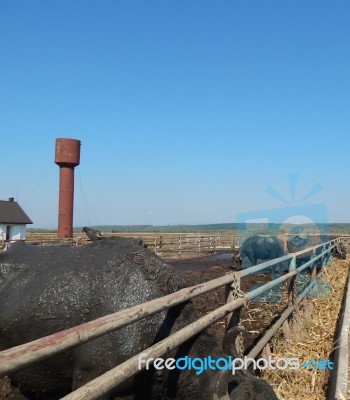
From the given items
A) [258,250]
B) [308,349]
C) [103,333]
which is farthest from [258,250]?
[103,333]

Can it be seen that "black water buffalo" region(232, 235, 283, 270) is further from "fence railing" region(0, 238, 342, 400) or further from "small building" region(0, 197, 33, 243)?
"small building" region(0, 197, 33, 243)

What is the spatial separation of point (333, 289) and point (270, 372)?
A: 5744mm

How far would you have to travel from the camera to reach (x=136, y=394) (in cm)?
298

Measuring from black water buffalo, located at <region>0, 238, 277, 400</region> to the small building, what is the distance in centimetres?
3306

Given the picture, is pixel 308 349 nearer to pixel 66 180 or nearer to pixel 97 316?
pixel 97 316

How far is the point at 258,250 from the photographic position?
1574cm

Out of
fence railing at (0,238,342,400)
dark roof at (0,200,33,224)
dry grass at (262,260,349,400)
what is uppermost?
dark roof at (0,200,33,224)

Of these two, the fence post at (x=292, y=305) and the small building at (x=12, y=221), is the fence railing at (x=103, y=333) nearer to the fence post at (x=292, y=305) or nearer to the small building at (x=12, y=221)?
the fence post at (x=292, y=305)

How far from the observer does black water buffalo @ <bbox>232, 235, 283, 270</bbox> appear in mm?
15398

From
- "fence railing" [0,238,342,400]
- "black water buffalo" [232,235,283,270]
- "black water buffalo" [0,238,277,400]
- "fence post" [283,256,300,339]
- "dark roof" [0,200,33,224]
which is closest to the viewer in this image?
"fence railing" [0,238,342,400]

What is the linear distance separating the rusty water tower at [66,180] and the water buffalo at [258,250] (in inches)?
479

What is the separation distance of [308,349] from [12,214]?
120 feet

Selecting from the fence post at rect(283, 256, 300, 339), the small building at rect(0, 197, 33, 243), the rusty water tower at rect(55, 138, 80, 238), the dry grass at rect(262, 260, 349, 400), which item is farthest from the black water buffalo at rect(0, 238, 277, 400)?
the small building at rect(0, 197, 33, 243)

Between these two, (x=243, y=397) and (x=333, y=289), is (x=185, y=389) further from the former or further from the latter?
(x=333, y=289)
